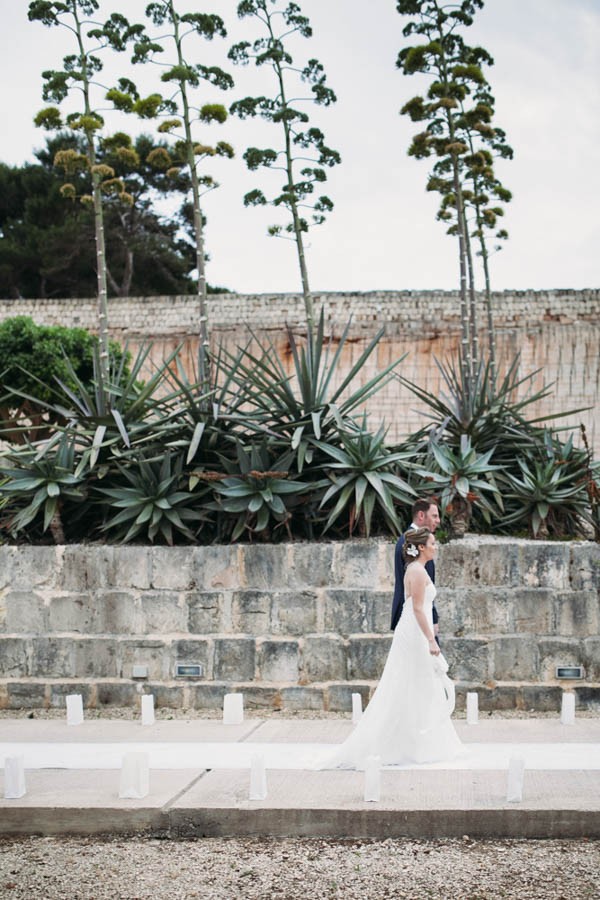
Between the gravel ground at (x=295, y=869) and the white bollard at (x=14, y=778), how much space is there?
325 millimetres

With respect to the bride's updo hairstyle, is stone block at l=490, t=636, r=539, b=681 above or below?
below

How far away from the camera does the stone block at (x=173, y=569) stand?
889 centimetres

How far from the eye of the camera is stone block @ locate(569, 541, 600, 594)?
8.57 metres

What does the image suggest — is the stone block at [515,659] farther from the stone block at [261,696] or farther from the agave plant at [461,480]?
the stone block at [261,696]

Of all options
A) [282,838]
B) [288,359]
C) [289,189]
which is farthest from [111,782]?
[288,359]

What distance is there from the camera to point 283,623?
870 cm

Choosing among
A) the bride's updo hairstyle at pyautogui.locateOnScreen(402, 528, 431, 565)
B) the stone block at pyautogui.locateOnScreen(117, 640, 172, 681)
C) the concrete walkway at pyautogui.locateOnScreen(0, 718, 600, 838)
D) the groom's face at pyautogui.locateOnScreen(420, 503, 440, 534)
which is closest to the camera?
the concrete walkway at pyautogui.locateOnScreen(0, 718, 600, 838)

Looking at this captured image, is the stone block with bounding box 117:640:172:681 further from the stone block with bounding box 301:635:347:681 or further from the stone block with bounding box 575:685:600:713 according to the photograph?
the stone block with bounding box 575:685:600:713

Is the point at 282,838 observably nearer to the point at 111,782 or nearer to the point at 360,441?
the point at 111,782

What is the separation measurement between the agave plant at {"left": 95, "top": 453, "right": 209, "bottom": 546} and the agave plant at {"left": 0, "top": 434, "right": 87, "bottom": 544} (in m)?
0.31

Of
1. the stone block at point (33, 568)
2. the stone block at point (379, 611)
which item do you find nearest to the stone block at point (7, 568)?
the stone block at point (33, 568)

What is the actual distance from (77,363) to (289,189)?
584 cm

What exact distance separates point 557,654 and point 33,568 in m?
4.35

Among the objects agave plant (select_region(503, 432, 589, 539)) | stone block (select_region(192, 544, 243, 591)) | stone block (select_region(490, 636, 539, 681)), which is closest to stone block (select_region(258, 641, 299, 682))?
stone block (select_region(192, 544, 243, 591))
